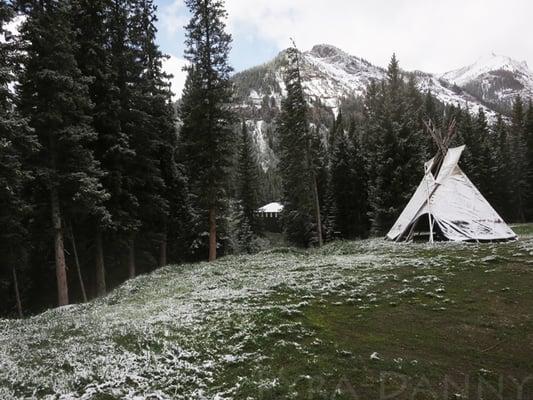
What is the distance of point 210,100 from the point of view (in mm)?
23641

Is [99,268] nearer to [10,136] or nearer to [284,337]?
[10,136]

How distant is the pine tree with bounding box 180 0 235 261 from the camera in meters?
23.6

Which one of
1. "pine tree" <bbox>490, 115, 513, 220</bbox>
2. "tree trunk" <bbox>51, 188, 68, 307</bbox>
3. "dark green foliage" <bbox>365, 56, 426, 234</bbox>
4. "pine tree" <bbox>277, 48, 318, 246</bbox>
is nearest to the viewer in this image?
"tree trunk" <bbox>51, 188, 68, 307</bbox>

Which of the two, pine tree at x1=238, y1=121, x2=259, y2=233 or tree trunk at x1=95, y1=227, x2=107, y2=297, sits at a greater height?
pine tree at x1=238, y1=121, x2=259, y2=233

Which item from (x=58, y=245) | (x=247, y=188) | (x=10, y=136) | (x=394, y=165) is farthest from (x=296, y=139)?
(x=10, y=136)

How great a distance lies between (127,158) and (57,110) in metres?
5.22

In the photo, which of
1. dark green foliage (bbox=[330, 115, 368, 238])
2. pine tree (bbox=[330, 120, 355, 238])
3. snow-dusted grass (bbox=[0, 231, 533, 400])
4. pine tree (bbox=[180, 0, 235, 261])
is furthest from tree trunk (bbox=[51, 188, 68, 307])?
pine tree (bbox=[330, 120, 355, 238])

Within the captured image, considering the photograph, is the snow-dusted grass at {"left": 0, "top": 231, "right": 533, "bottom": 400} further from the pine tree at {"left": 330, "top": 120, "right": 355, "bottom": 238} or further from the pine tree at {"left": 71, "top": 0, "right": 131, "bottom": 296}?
the pine tree at {"left": 330, "top": 120, "right": 355, "bottom": 238}

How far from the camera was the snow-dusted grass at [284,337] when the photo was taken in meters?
6.06

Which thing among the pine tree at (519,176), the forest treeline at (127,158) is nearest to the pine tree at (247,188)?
the forest treeline at (127,158)

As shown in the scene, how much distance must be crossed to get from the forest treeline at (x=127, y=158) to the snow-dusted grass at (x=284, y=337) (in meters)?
6.66

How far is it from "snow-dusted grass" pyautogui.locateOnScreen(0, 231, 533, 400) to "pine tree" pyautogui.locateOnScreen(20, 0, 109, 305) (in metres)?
5.13

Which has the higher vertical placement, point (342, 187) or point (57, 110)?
point (57, 110)

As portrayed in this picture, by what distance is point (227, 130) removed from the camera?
23.9m
